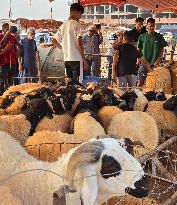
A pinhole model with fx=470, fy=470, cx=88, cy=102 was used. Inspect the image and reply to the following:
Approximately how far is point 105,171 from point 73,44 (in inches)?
161

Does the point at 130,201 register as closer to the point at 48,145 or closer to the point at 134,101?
the point at 48,145

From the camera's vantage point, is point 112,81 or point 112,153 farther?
point 112,81

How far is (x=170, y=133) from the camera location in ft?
18.7

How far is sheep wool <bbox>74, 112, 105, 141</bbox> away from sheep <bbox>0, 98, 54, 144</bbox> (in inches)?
13.7

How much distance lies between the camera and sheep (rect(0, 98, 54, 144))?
4.79 metres

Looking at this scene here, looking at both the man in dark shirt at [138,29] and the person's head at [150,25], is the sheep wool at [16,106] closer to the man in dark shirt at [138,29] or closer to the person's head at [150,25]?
the person's head at [150,25]

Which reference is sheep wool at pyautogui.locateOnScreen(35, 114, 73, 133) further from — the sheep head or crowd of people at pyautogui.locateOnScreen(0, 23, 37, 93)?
crowd of people at pyautogui.locateOnScreen(0, 23, 37, 93)

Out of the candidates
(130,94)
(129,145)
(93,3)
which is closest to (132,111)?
(130,94)

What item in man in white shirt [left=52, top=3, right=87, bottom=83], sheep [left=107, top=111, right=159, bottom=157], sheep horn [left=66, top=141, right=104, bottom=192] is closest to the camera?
sheep horn [left=66, top=141, right=104, bottom=192]

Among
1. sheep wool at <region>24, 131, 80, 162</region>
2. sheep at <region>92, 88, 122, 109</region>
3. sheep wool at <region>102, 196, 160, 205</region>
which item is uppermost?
sheep at <region>92, 88, 122, 109</region>

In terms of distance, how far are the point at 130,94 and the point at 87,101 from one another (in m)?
0.77

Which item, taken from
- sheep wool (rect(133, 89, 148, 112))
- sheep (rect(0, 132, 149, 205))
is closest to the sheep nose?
sheep (rect(0, 132, 149, 205))

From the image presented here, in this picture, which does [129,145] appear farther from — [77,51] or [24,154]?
[77,51]

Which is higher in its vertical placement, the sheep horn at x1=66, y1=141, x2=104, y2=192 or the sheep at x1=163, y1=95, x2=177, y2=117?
the sheep horn at x1=66, y1=141, x2=104, y2=192
